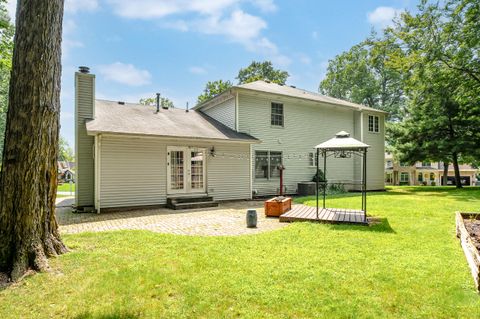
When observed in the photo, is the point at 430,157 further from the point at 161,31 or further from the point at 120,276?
the point at 120,276

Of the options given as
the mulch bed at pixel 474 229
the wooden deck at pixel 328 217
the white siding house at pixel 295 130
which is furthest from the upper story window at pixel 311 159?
the mulch bed at pixel 474 229

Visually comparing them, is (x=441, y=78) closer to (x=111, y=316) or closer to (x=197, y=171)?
(x=197, y=171)

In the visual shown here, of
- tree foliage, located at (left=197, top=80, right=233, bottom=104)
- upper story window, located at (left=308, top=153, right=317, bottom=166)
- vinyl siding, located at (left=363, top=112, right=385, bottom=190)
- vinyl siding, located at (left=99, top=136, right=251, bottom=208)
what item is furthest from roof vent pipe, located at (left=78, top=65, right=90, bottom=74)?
tree foliage, located at (left=197, top=80, right=233, bottom=104)

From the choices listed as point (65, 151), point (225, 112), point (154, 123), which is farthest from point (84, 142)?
point (65, 151)

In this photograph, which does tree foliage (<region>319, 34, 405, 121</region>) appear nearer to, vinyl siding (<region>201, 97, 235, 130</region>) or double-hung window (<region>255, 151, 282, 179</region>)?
double-hung window (<region>255, 151, 282, 179</region>)

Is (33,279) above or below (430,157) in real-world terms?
below

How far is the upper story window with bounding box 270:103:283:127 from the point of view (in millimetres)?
14312

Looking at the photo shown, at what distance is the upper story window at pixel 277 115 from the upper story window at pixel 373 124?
6.90 m

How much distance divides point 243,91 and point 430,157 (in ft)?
47.1

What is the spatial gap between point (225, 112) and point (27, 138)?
10.6m

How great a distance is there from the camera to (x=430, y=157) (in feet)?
62.2

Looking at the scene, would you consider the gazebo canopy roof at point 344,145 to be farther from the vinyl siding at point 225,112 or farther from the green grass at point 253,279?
the vinyl siding at point 225,112

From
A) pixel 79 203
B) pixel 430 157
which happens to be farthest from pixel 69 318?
pixel 430 157

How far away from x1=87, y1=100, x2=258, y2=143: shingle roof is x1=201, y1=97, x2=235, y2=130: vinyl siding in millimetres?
325
